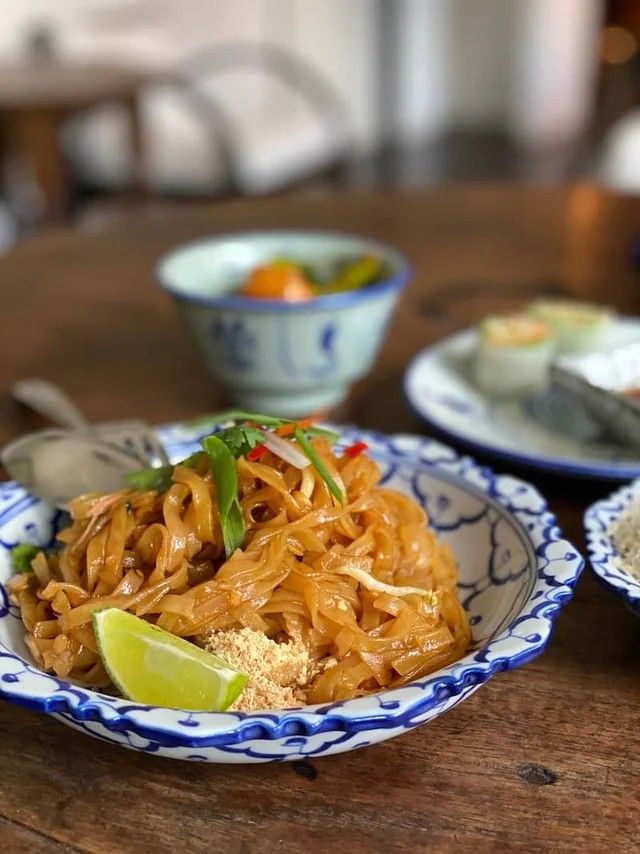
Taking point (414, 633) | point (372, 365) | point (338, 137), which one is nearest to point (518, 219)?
point (372, 365)

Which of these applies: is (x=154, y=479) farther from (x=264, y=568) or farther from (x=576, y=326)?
(x=576, y=326)

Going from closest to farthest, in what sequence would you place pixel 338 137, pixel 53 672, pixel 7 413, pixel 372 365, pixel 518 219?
pixel 53 672 < pixel 7 413 < pixel 372 365 < pixel 518 219 < pixel 338 137

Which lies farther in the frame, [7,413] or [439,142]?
[439,142]

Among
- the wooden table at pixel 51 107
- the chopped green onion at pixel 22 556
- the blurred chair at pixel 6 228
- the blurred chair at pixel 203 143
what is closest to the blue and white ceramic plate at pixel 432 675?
the chopped green onion at pixel 22 556

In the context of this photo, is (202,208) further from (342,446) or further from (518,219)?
(342,446)

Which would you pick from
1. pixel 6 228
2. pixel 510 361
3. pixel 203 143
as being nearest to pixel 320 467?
pixel 510 361

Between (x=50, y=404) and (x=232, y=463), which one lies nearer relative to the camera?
(x=232, y=463)

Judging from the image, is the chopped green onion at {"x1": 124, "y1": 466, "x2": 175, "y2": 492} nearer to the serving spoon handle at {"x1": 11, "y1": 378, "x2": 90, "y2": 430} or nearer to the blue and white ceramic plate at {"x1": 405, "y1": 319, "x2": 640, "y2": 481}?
the serving spoon handle at {"x1": 11, "y1": 378, "x2": 90, "y2": 430}

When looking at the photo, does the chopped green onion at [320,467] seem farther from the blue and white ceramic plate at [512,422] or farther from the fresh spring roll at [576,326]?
the fresh spring roll at [576,326]
